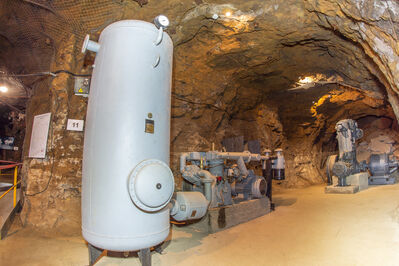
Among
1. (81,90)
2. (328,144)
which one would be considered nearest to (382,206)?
(81,90)

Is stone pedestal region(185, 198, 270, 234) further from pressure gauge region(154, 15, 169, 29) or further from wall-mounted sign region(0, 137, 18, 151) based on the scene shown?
wall-mounted sign region(0, 137, 18, 151)

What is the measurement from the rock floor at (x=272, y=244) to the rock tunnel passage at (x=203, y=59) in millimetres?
780

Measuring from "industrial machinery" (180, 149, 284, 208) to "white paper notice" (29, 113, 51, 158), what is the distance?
2.30m

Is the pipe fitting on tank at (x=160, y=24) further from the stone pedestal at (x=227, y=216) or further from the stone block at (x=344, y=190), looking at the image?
the stone block at (x=344, y=190)

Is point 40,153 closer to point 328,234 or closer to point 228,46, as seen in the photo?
point 228,46

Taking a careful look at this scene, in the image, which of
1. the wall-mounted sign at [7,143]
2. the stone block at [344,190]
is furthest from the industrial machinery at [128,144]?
the wall-mounted sign at [7,143]

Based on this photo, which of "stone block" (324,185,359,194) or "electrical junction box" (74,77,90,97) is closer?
"electrical junction box" (74,77,90,97)

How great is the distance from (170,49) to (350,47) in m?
3.96

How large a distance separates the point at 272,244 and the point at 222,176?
1.58 meters

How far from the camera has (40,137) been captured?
14.5 feet

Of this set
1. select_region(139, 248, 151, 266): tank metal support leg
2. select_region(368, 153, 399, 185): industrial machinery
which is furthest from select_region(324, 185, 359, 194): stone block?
select_region(139, 248, 151, 266): tank metal support leg

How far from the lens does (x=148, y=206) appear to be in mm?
2328

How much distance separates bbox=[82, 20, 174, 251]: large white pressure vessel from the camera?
2.34 meters

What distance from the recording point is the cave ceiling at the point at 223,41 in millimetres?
4293
